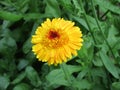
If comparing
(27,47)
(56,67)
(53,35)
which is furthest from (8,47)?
(53,35)

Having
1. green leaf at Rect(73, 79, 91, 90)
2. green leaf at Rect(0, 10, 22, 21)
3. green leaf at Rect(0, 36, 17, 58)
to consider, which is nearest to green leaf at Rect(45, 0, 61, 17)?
green leaf at Rect(0, 10, 22, 21)

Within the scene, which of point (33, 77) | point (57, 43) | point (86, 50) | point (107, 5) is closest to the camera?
point (57, 43)

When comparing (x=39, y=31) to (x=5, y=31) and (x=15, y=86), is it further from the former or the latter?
(x=5, y=31)

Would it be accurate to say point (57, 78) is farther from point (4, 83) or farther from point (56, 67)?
point (4, 83)

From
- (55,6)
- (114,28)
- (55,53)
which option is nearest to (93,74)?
(114,28)

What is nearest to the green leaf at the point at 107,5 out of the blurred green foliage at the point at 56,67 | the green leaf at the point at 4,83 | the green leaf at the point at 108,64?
the blurred green foliage at the point at 56,67
